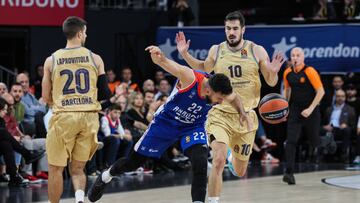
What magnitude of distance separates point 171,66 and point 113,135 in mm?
6701

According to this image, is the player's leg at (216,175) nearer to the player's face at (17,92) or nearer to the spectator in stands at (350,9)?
the player's face at (17,92)

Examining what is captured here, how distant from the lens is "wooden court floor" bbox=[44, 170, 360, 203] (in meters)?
11.4

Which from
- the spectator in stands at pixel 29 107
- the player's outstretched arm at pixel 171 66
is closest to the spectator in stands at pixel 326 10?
the spectator in stands at pixel 29 107

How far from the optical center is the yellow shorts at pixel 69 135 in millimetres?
9141

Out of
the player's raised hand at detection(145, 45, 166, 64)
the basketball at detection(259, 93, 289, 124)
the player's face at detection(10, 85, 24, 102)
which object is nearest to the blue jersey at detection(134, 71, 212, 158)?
the player's raised hand at detection(145, 45, 166, 64)

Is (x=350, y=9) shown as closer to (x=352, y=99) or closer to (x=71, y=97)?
(x=352, y=99)

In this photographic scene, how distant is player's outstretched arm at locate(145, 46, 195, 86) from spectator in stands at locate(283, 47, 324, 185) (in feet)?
15.2

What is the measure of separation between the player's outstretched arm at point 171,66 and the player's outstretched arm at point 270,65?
1262mm

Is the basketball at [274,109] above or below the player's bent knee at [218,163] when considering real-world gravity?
above

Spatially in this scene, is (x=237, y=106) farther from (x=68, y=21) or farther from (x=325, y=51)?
(x=325, y=51)

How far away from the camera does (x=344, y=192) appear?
1216 cm

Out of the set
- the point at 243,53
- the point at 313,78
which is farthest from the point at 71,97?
the point at 313,78

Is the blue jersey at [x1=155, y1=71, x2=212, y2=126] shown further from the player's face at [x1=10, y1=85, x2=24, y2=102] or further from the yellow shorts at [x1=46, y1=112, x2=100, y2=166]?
the player's face at [x1=10, y1=85, x2=24, y2=102]

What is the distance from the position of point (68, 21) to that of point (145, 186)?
4.87 metres
